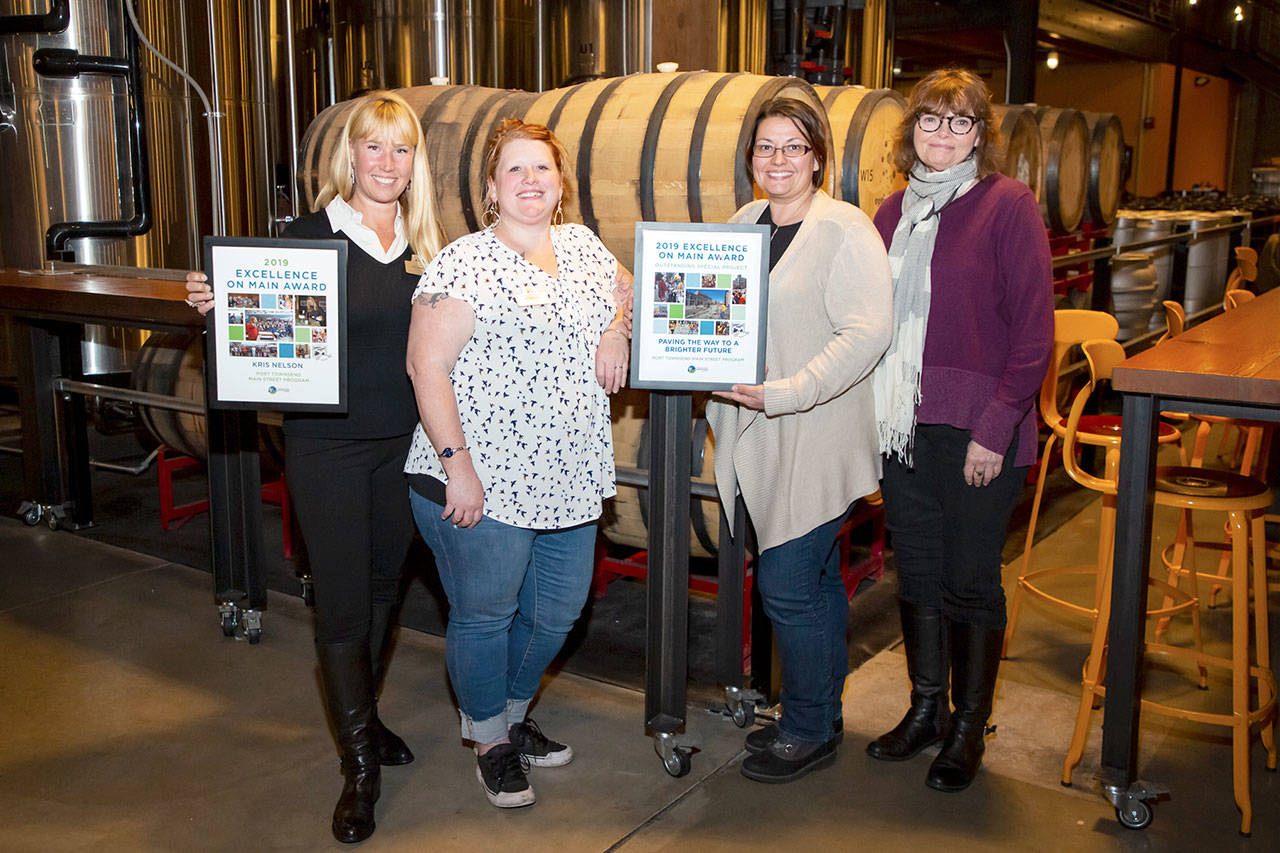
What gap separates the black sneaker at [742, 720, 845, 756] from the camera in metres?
2.69

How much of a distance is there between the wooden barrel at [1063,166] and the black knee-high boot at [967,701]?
3.56m

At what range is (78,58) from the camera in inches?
206

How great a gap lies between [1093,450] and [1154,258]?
1879 mm

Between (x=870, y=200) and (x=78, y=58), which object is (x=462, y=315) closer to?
(x=870, y=200)

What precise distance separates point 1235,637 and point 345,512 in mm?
1946

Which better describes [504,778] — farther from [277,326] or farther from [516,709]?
[277,326]

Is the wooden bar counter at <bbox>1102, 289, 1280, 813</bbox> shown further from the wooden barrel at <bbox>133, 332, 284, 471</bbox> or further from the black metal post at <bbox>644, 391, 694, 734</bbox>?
the wooden barrel at <bbox>133, 332, 284, 471</bbox>

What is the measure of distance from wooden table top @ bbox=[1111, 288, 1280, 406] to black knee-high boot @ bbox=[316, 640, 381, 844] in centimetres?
168

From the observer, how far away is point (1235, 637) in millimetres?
2498

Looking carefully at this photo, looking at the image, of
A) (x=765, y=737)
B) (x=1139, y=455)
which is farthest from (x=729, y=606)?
(x=1139, y=455)

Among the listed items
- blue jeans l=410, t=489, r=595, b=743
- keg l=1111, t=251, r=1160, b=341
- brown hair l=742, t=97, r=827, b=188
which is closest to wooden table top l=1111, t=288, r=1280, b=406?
brown hair l=742, t=97, r=827, b=188

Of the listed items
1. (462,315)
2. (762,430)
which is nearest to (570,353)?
(462,315)

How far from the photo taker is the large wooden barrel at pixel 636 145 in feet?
10.8

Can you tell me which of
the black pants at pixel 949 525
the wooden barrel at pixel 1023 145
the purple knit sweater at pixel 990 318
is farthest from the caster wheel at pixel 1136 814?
the wooden barrel at pixel 1023 145
